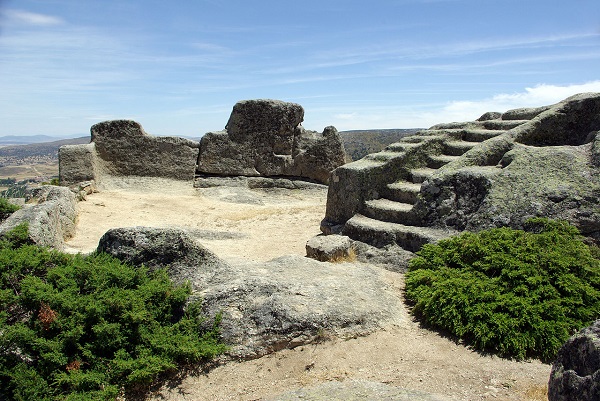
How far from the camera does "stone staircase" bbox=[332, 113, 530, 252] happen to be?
7848 mm

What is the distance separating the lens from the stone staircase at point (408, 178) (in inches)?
309

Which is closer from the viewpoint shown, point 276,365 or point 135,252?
point 276,365

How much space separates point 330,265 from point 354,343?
1.91 metres

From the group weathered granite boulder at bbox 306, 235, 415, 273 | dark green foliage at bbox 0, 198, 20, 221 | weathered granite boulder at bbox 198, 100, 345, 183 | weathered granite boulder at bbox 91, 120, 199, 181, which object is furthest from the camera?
weathered granite boulder at bbox 198, 100, 345, 183

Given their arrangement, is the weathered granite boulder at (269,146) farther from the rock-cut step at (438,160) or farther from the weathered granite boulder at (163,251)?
the weathered granite boulder at (163,251)

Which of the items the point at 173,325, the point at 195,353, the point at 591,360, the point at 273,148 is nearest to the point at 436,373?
the point at 591,360

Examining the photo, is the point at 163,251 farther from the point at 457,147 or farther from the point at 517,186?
the point at 457,147

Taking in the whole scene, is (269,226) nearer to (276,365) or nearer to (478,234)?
(478,234)

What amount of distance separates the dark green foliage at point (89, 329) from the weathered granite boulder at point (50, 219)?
930 mm

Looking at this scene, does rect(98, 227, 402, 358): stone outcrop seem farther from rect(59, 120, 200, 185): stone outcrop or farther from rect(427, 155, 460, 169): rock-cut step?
rect(59, 120, 200, 185): stone outcrop

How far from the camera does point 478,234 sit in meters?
6.78

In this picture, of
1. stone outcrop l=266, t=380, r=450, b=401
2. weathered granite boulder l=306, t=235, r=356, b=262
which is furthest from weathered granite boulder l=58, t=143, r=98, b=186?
stone outcrop l=266, t=380, r=450, b=401

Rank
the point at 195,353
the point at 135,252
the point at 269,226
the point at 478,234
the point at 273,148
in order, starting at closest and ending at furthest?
the point at 195,353 < the point at 135,252 < the point at 478,234 < the point at 269,226 < the point at 273,148

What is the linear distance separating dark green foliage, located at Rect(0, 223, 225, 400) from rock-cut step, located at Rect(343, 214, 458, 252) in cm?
360
